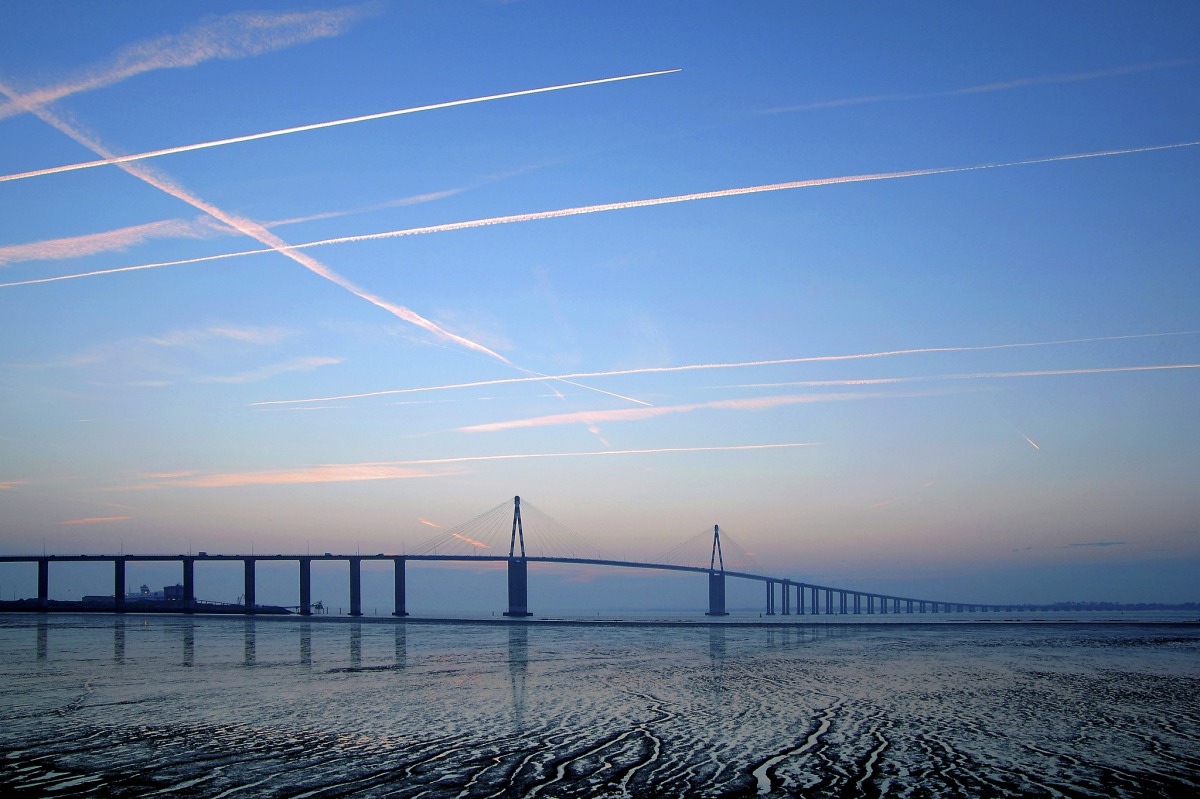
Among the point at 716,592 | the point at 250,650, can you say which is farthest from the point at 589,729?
the point at 716,592

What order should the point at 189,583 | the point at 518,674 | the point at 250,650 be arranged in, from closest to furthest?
the point at 518,674 → the point at 250,650 → the point at 189,583

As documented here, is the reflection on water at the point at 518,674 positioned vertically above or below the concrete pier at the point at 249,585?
above

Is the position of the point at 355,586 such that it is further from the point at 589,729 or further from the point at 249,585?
the point at 589,729

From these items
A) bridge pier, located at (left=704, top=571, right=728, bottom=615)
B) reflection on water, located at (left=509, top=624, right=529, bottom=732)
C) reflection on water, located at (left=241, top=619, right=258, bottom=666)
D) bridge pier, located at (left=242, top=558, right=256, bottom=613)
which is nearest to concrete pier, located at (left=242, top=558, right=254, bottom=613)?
bridge pier, located at (left=242, top=558, right=256, bottom=613)

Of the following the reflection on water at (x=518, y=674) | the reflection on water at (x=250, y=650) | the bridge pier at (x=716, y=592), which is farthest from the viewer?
the bridge pier at (x=716, y=592)

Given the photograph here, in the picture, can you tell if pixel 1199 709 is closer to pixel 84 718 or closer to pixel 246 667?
pixel 84 718

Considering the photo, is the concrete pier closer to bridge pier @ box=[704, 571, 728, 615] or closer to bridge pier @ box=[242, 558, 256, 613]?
bridge pier @ box=[242, 558, 256, 613]

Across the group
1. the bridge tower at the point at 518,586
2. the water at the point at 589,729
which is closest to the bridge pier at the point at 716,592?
the bridge tower at the point at 518,586

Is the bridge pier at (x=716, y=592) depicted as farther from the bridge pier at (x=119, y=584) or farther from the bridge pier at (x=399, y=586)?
the bridge pier at (x=119, y=584)
